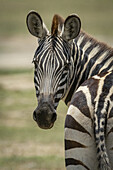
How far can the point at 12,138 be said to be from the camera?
12.1 m

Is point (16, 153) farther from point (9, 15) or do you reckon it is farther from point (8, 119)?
point (9, 15)

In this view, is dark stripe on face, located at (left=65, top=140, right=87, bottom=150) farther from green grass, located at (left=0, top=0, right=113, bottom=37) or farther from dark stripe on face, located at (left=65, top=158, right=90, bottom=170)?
green grass, located at (left=0, top=0, right=113, bottom=37)

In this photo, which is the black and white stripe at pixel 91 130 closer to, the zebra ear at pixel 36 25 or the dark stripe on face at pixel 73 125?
the dark stripe on face at pixel 73 125

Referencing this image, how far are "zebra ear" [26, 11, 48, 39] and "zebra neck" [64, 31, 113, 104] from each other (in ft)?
1.51

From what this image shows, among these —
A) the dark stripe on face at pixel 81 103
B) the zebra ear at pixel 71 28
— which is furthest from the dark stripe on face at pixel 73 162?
the zebra ear at pixel 71 28

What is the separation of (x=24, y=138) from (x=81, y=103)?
7.97 meters

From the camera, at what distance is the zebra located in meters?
4.14

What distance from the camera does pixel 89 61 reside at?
219 inches

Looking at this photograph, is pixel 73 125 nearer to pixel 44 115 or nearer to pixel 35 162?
pixel 44 115

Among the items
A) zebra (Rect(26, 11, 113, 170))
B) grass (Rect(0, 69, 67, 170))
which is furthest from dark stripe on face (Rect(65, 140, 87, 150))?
grass (Rect(0, 69, 67, 170))

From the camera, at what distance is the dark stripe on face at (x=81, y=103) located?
4.20 metres

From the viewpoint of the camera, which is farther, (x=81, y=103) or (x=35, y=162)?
(x=35, y=162)

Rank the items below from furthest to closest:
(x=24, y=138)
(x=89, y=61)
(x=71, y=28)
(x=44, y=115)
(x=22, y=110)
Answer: (x=22, y=110)
(x=24, y=138)
(x=89, y=61)
(x=71, y=28)
(x=44, y=115)

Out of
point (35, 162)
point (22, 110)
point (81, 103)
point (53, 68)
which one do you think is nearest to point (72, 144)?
point (81, 103)
